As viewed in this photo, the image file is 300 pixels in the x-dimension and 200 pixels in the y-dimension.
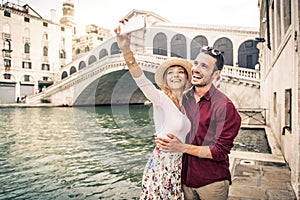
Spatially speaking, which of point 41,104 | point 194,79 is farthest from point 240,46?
point 194,79

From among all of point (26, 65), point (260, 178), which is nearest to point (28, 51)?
point (26, 65)

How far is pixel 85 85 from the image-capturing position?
25375 millimetres

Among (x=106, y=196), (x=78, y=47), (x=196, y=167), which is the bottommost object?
(x=106, y=196)

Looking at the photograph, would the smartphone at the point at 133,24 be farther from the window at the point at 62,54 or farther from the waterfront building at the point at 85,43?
the waterfront building at the point at 85,43

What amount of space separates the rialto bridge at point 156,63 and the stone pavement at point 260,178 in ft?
34.1

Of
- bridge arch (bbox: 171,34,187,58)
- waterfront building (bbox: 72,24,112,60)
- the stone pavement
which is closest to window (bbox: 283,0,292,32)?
the stone pavement

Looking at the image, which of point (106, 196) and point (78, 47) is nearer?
point (106, 196)

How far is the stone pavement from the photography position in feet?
9.80

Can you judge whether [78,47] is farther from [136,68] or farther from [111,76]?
[136,68]

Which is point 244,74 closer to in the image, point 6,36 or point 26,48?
point 6,36

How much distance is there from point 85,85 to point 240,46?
550 inches

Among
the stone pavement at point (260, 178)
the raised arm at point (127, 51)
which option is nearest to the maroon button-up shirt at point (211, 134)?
the raised arm at point (127, 51)

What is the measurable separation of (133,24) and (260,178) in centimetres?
291

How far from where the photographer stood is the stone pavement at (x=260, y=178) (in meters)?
2.99
